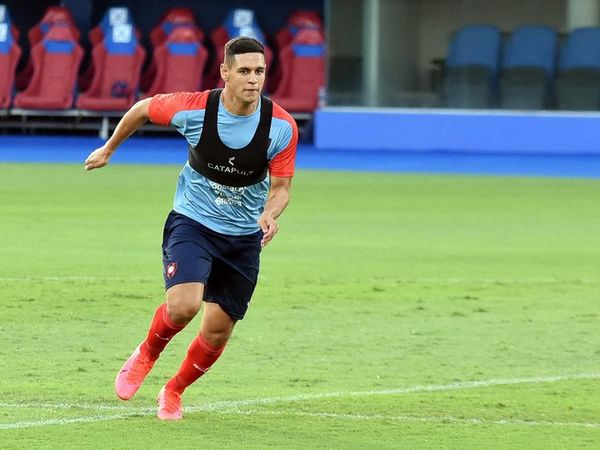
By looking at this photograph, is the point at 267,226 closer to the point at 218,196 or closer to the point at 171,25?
the point at 218,196

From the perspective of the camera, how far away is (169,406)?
739 centimetres

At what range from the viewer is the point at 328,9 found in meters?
26.3

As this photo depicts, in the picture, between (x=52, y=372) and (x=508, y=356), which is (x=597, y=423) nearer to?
(x=508, y=356)

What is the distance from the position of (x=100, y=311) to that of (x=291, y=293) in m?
1.69

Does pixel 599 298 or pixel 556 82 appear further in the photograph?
pixel 556 82

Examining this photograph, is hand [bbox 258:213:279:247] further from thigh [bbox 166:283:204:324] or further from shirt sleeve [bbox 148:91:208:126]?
shirt sleeve [bbox 148:91:208:126]

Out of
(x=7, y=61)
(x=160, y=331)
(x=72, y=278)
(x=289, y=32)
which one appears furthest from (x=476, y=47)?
(x=160, y=331)

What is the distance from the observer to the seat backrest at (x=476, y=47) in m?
25.8

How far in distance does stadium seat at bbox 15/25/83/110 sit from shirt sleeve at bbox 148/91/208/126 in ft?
64.8

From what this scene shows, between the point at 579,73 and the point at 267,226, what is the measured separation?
19452 millimetres

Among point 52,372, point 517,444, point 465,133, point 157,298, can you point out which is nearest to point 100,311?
point 157,298

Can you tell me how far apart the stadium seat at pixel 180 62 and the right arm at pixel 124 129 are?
64.8 feet

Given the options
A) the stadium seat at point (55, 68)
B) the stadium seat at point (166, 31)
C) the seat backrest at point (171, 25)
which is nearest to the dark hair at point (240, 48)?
the stadium seat at point (55, 68)

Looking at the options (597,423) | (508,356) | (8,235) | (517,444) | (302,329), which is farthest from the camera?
(8,235)
